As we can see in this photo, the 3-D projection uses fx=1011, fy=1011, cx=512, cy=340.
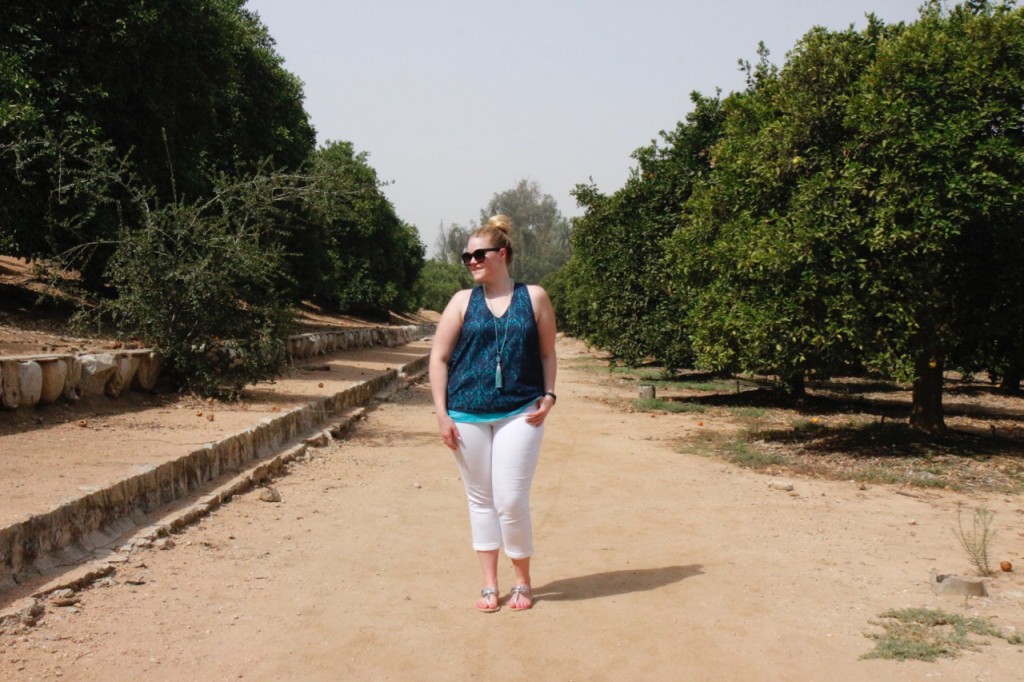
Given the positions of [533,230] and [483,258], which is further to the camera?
[533,230]

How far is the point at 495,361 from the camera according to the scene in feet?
17.7

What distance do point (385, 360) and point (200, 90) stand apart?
9.26m

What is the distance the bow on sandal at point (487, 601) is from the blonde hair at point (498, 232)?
1786mm

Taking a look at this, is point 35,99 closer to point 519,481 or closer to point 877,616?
point 519,481

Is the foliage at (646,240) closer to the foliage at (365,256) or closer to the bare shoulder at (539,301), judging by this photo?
the bare shoulder at (539,301)

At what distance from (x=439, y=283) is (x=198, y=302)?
75.8 m

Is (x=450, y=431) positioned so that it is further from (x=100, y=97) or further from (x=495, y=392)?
(x=100, y=97)

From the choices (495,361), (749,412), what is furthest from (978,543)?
(749,412)

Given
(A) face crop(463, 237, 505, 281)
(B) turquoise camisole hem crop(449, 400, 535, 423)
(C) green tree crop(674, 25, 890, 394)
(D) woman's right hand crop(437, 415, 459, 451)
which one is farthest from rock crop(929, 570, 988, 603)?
(C) green tree crop(674, 25, 890, 394)

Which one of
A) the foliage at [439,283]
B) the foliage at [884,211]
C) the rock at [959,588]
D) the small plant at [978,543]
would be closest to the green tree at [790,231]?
the foliage at [884,211]

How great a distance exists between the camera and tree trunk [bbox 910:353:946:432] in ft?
A: 42.7

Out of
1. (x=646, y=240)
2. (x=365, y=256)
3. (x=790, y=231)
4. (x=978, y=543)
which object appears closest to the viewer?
(x=978, y=543)

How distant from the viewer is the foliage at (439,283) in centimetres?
8438

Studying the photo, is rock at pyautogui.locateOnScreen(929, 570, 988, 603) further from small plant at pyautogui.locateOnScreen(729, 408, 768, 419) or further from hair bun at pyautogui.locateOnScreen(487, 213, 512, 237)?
small plant at pyautogui.locateOnScreen(729, 408, 768, 419)
